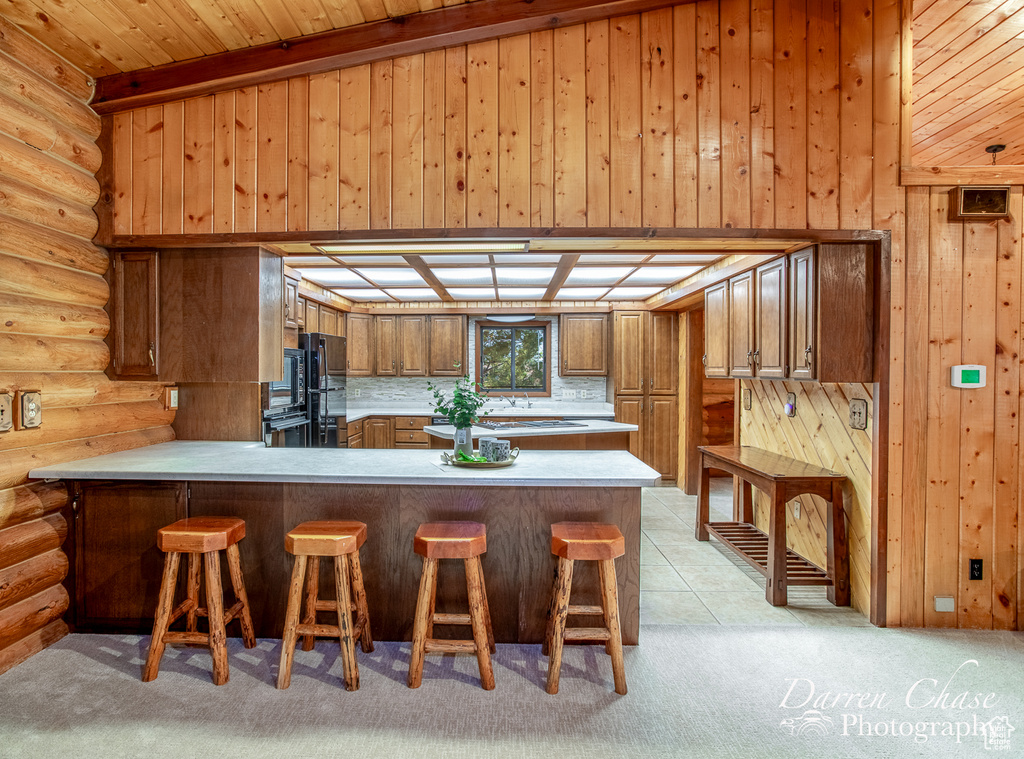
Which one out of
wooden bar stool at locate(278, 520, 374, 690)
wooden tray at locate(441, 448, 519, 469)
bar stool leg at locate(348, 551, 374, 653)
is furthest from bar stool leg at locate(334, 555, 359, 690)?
wooden tray at locate(441, 448, 519, 469)

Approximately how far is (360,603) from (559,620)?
932mm

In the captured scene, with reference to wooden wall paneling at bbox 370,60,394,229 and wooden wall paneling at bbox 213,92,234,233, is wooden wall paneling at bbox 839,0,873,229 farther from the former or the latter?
wooden wall paneling at bbox 213,92,234,233

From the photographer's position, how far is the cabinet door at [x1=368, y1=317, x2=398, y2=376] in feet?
21.9

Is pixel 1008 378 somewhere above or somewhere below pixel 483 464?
above

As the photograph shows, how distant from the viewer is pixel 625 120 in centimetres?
279

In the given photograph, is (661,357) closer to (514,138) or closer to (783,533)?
(783,533)

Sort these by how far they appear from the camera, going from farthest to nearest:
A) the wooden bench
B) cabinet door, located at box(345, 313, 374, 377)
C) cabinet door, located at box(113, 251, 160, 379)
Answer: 1. cabinet door, located at box(345, 313, 374, 377)
2. the wooden bench
3. cabinet door, located at box(113, 251, 160, 379)

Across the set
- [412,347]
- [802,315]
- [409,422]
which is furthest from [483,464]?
[412,347]

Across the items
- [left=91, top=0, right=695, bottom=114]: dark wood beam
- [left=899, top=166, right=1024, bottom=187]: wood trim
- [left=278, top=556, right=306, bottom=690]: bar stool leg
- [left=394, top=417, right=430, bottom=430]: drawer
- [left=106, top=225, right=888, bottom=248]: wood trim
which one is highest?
[left=91, top=0, right=695, bottom=114]: dark wood beam

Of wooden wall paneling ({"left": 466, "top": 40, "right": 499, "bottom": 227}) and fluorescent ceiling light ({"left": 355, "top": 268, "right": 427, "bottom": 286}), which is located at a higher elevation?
wooden wall paneling ({"left": 466, "top": 40, "right": 499, "bottom": 227})

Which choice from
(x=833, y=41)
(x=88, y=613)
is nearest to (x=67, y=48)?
(x=88, y=613)

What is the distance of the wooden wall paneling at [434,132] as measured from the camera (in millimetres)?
2830

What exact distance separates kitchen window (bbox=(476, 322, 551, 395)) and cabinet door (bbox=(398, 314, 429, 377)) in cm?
69

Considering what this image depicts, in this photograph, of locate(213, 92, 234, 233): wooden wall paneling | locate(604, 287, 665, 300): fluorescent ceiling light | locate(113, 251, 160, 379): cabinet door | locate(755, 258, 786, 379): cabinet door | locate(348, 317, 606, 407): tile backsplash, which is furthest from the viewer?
locate(348, 317, 606, 407): tile backsplash
